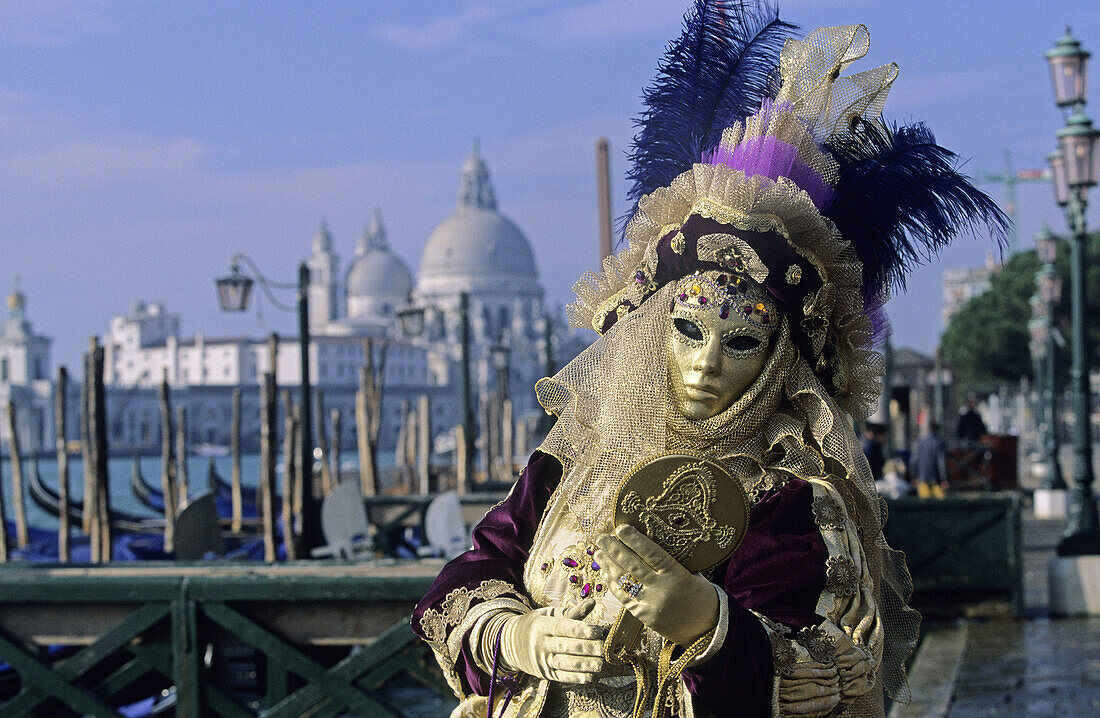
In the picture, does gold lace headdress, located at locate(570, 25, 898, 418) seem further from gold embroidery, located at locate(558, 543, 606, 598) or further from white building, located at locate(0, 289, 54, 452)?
white building, located at locate(0, 289, 54, 452)

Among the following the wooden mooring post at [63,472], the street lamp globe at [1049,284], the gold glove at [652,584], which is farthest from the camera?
the street lamp globe at [1049,284]

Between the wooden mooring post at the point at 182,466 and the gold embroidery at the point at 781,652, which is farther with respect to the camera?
the wooden mooring post at the point at 182,466

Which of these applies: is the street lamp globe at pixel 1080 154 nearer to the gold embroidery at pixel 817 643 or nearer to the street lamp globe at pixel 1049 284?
the gold embroidery at pixel 817 643

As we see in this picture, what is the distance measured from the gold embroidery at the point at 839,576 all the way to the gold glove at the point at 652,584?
0.85 feet

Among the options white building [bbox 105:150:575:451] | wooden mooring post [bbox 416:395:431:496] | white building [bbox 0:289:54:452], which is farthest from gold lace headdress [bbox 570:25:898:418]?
white building [bbox 105:150:575:451]

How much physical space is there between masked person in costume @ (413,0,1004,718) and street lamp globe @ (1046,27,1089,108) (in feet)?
22.1

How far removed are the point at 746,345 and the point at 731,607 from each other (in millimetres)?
→ 466

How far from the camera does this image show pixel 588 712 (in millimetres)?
1938

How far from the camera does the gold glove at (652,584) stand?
1.58m

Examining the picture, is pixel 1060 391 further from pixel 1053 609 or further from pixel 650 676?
pixel 650 676

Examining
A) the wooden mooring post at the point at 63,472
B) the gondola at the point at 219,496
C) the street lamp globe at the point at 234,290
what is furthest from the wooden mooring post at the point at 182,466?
the street lamp globe at the point at 234,290

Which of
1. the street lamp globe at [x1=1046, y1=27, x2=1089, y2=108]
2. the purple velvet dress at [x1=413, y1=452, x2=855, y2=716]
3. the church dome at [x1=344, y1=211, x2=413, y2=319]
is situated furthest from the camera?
the church dome at [x1=344, y1=211, x2=413, y2=319]

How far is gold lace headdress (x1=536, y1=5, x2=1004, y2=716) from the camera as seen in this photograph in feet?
6.45

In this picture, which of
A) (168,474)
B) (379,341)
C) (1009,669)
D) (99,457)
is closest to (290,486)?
(99,457)
